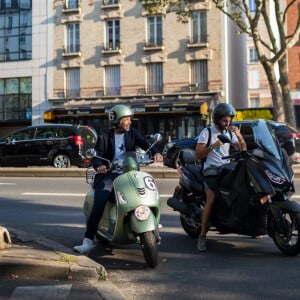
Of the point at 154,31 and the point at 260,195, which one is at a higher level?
the point at 154,31

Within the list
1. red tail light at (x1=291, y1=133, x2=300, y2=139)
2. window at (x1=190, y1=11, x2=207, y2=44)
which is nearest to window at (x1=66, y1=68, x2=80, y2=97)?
window at (x1=190, y1=11, x2=207, y2=44)

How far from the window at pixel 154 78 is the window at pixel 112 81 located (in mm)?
2112

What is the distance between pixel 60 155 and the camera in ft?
60.2

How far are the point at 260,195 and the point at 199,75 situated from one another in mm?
26747

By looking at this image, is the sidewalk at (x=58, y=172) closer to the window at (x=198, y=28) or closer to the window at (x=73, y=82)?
the window at (x=198, y=28)

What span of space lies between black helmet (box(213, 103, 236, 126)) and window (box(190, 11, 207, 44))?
2651cm

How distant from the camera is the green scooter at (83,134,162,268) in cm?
497

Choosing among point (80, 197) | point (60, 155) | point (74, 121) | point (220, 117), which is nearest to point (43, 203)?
point (80, 197)

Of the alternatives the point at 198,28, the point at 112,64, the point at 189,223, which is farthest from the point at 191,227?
the point at 112,64

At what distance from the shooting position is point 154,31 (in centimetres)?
3259

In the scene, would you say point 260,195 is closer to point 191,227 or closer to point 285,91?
point 191,227

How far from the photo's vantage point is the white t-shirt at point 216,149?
580 centimetres

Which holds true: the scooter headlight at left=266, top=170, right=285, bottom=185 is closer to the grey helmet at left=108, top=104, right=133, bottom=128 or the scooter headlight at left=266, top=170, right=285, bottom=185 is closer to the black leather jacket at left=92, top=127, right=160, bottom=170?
the black leather jacket at left=92, top=127, right=160, bottom=170

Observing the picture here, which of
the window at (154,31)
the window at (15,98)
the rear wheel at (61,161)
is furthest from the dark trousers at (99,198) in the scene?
the window at (15,98)
